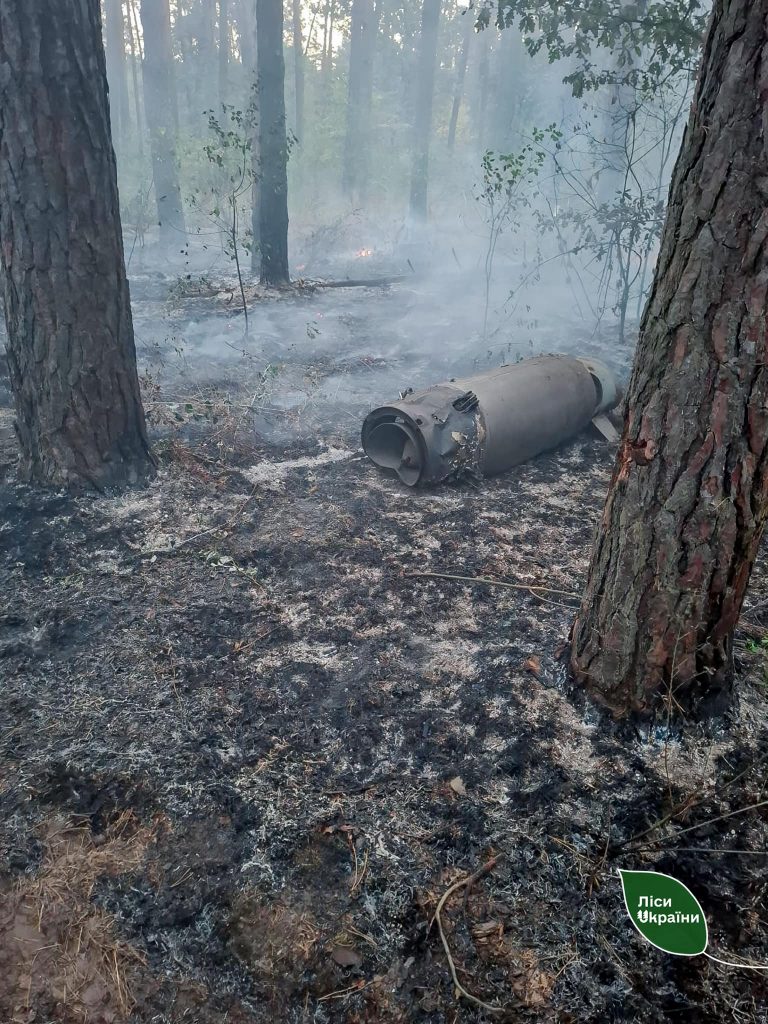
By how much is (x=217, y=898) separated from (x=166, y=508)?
2.65 metres

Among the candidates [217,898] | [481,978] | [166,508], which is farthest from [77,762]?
[166,508]

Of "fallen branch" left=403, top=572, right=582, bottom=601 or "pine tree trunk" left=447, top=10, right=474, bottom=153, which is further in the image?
"pine tree trunk" left=447, top=10, right=474, bottom=153

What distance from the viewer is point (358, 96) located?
19.4 m

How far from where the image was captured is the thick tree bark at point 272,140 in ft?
30.2

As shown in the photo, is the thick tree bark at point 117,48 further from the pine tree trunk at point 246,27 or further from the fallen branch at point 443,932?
the fallen branch at point 443,932

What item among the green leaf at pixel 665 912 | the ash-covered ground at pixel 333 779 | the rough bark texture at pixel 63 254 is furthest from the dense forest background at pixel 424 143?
the green leaf at pixel 665 912

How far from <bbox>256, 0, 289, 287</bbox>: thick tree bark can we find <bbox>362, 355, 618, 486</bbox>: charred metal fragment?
18.5ft

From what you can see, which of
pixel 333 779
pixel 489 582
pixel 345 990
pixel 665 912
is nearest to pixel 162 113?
pixel 489 582

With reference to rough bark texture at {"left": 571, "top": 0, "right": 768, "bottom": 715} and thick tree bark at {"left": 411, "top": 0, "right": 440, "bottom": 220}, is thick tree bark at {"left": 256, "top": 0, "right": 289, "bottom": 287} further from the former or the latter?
rough bark texture at {"left": 571, "top": 0, "right": 768, "bottom": 715}

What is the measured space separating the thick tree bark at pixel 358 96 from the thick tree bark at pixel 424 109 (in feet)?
9.76

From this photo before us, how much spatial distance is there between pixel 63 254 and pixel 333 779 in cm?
333

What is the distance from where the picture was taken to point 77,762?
242cm

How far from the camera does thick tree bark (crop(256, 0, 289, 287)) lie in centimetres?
920

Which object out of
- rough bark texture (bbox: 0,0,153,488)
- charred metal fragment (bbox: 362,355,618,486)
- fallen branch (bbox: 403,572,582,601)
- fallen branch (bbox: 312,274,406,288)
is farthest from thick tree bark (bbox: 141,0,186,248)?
fallen branch (bbox: 403,572,582,601)
